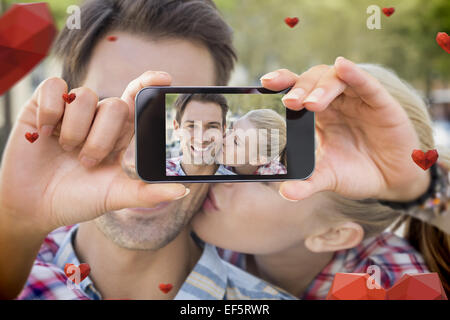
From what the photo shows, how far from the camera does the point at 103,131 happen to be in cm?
76

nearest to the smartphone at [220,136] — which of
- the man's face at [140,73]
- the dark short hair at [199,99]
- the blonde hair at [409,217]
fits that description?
the dark short hair at [199,99]

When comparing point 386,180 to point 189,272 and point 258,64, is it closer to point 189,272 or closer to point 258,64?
point 258,64

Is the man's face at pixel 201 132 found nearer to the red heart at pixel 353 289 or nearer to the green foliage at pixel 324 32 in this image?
the green foliage at pixel 324 32

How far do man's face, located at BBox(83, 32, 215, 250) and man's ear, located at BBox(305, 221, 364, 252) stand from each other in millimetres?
283

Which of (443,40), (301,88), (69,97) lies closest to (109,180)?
(69,97)

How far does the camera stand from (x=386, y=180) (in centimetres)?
92

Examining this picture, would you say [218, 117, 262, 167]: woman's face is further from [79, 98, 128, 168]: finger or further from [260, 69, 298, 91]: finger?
[79, 98, 128, 168]: finger

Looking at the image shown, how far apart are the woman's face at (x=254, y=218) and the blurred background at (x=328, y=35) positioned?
235mm

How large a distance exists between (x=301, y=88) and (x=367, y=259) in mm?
478

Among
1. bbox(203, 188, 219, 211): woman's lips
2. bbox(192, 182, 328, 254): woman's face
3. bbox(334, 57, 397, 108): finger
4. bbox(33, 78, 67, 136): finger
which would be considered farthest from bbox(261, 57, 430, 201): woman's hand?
bbox(33, 78, 67, 136): finger

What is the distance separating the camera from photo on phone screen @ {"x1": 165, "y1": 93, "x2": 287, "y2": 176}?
0.79m

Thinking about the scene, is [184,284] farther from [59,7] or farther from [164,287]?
[59,7]
